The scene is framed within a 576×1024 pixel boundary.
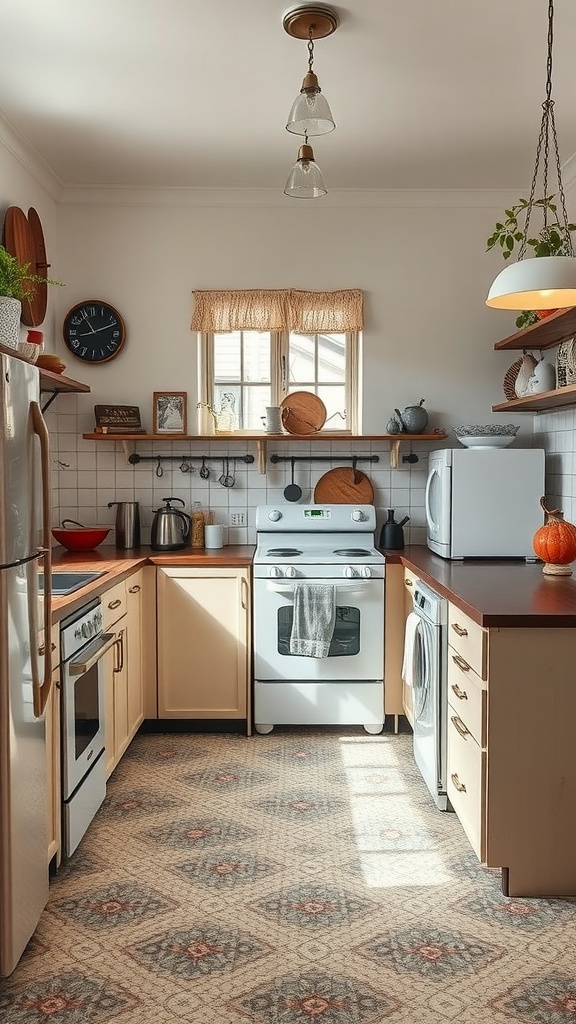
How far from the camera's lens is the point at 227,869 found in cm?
262

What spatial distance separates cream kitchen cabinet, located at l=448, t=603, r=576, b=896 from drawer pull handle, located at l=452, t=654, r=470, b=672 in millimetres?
177

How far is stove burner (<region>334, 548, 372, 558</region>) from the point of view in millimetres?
4016

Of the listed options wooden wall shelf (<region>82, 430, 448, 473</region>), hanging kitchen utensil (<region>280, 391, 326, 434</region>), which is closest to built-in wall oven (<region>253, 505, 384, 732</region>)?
wooden wall shelf (<region>82, 430, 448, 473</region>)

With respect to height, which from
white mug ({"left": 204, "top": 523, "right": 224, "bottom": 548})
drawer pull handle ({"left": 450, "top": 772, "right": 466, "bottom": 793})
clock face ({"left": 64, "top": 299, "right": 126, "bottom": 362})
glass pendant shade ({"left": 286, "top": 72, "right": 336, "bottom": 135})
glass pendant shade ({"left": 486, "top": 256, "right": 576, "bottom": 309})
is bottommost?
drawer pull handle ({"left": 450, "top": 772, "right": 466, "bottom": 793})

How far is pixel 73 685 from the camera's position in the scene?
2.66 metres

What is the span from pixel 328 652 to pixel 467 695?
1.26 meters

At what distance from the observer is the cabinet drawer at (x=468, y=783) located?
243 centimetres

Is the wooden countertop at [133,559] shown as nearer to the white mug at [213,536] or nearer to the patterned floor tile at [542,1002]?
the white mug at [213,536]

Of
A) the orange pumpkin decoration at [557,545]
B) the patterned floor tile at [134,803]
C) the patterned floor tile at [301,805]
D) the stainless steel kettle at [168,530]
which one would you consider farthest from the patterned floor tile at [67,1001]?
the stainless steel kettle at [168,530]

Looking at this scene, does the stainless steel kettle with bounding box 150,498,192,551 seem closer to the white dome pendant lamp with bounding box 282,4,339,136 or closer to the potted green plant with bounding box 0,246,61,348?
the potted green plant with bounding box 0,246,61,348

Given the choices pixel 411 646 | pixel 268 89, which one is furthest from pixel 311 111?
pixel 411 646

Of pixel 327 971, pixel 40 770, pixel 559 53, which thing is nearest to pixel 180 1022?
pixel 327 971

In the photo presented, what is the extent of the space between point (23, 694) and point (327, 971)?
3.45ft

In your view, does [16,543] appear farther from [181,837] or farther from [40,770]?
[181,837]
